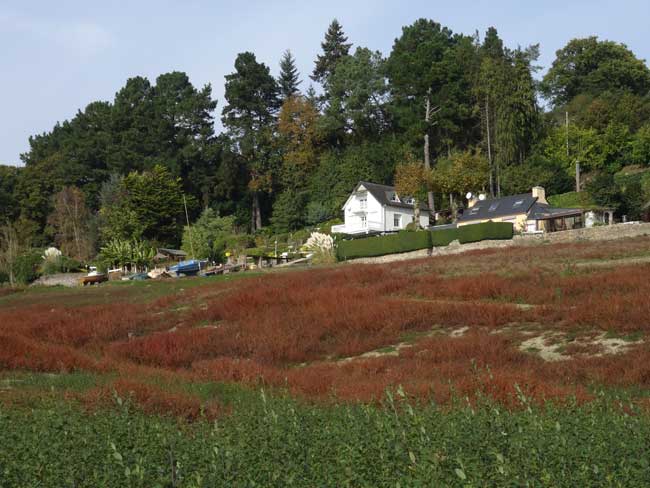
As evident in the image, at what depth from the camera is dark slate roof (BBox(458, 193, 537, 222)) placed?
61.8 metres

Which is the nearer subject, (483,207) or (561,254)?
(561,254)

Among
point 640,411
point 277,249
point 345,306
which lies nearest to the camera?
point 640,411

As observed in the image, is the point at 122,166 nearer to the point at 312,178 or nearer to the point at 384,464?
the point at 312,178

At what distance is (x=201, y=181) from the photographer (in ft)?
306

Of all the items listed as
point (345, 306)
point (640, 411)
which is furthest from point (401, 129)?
point (640, 411)

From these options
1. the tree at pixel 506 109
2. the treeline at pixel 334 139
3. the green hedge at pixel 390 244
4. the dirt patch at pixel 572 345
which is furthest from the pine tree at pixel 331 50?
the dirt patch at pixel 572 345

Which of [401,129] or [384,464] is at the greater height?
[401,129]

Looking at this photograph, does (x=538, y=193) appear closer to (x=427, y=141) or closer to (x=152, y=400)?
(x=427, y=141)

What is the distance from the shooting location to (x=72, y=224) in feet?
289

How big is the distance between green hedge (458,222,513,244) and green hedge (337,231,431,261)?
2.41 metres


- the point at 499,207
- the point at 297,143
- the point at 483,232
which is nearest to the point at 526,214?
the point at 499,207

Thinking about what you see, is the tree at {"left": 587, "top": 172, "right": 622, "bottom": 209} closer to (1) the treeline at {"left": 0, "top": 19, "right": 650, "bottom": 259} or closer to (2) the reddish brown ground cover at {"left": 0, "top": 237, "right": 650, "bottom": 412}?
(1) the treeline at {"left": 0, "top": 19, "right": 650, "bottom": 259}

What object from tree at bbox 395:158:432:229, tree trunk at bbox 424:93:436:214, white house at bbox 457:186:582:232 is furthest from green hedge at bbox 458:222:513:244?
tree trunk at bbox 424:93:436:214

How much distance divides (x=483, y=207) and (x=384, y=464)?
60.9 m
